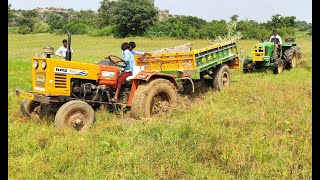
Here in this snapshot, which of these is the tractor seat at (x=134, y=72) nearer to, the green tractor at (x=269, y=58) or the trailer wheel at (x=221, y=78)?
the trailer wheel at (x=221, y=78)

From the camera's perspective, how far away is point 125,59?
705cm

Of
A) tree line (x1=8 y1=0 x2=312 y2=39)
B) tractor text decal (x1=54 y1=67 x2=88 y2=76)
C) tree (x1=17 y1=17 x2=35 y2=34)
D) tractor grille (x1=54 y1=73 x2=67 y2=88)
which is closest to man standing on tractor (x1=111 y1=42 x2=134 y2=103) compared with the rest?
tractor text decal (x1=54 y1=67 x2=88 y2=76)

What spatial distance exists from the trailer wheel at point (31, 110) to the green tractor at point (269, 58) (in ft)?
30.8

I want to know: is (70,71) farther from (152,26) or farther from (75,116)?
(152,26)

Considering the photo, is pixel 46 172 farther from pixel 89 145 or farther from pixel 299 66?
pixel 299 66

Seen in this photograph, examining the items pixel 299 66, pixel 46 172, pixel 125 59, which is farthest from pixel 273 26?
pixel 46 172

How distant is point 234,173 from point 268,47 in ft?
34.7

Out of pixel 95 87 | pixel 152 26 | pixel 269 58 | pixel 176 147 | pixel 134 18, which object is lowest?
pixel 176 147

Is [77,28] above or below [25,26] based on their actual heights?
below

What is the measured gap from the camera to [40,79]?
6.19 m

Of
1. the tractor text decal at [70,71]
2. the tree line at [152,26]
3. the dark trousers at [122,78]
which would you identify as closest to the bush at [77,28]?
the tree line at [152,26]

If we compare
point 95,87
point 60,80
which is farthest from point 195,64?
point 60,80

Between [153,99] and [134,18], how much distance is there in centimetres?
4180

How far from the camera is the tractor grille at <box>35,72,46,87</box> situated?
6.11m
